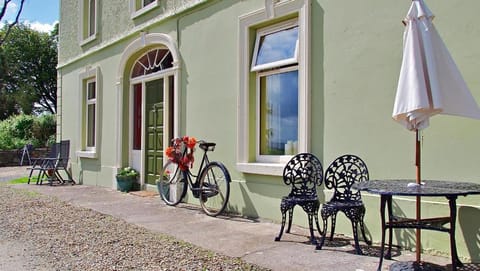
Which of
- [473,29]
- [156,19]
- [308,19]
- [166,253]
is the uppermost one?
[156,19]

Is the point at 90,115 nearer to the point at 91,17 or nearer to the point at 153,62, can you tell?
the point at 91,17

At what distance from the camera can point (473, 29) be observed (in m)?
3.93

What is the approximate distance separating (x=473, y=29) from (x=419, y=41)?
3.03 ft

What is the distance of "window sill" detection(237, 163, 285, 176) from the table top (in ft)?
6.75

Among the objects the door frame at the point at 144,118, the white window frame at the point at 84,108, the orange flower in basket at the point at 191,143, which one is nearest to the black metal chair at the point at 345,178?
the orange flower in basket at the point at 191,143

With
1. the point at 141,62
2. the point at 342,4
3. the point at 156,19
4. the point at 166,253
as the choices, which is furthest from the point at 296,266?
the point at 141,62

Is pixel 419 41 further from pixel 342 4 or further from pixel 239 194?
pixel 239 194

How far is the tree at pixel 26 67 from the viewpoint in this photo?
32938 mm

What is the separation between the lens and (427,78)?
341 centimetres

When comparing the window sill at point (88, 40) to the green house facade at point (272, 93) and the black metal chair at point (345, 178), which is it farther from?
the black metal chair at point (345, 178)

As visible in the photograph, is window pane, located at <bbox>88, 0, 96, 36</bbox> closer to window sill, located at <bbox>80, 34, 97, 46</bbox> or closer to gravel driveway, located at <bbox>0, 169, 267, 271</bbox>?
window sill, located at <bbox>80, 34, 97, 46</bbox>

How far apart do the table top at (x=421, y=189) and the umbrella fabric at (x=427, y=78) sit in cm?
56

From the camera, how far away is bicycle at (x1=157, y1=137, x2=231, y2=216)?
6.53 metres

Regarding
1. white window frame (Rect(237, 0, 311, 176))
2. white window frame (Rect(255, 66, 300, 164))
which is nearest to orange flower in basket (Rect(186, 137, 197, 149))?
white window frame (Rect(237, 0, 311, 176))
